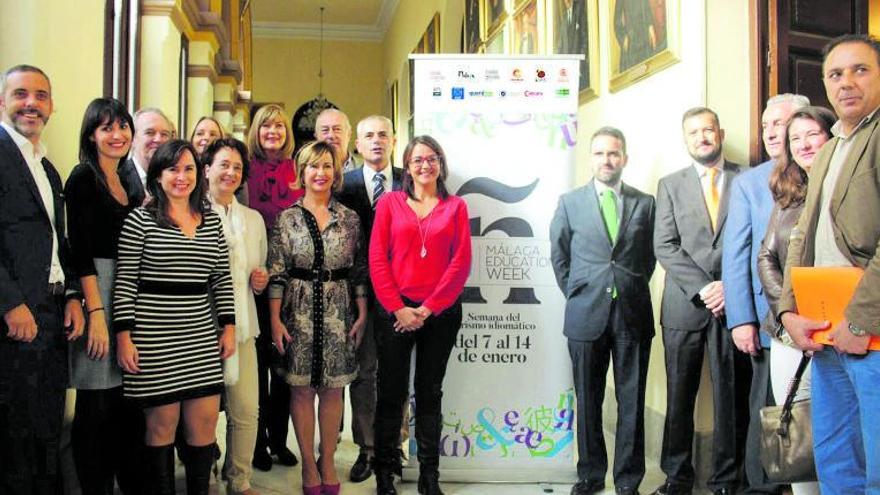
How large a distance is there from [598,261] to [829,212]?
1.41 meters

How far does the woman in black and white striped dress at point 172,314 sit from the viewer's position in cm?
300

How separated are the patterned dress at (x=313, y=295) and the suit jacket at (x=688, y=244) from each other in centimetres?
148

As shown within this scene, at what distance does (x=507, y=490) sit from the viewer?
155 inches

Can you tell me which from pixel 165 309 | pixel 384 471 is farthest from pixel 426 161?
pixel 384 471

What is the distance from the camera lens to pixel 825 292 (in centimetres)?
240

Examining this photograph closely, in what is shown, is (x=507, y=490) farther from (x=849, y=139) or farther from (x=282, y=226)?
(x=849, y=139)

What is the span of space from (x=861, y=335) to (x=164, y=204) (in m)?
2.46

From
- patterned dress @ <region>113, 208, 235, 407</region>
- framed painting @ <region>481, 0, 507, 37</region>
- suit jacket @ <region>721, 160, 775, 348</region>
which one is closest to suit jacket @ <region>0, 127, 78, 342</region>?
patterned dress @ <region>113, 208, 235, 407</region>

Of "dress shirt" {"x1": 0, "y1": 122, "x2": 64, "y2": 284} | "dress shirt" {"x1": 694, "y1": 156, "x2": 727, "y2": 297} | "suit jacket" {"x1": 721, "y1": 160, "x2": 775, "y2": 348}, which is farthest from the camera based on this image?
"dress shirt" {"x1": 694, "y1": 156, "x2": 727, "y2": 297}

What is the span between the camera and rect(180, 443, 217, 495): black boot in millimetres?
3240

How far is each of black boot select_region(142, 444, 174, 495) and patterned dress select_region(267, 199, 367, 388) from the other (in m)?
0.64

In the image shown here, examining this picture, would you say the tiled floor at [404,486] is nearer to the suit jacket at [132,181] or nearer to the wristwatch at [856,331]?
the suit jacket at [132,181]

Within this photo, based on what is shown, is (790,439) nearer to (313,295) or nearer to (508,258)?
(508,258)

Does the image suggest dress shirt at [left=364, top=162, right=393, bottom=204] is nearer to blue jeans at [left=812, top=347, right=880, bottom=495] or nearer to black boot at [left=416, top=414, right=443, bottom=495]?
black boot at [left=416, top=414, right=443, bottom=495]
